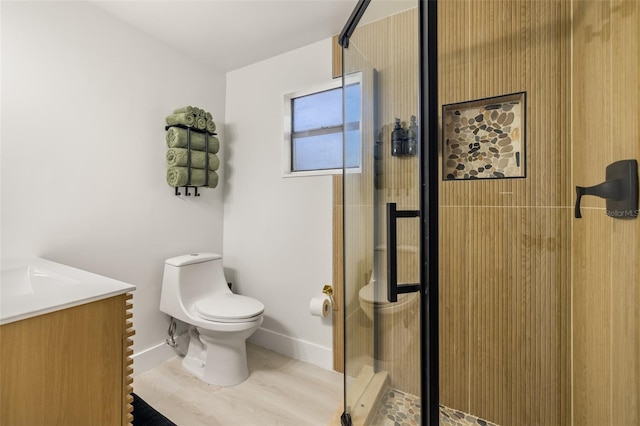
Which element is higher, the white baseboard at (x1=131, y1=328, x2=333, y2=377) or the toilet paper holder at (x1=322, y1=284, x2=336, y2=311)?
the toilet paper holder at (x1=322, y1=284, x2=336, y2=311)

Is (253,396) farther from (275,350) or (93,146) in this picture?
(93,146)

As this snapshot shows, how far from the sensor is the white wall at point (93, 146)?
4.44 ft

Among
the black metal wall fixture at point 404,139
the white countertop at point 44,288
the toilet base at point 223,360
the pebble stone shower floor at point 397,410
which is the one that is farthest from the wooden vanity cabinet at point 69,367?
the black metal wall fixture at point 404,139

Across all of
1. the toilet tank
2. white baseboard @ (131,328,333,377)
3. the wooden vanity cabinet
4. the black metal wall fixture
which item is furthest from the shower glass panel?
the toilet tank

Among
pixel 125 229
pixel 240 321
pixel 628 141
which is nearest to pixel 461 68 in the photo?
pixel 628 141

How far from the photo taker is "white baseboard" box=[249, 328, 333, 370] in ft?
6.28

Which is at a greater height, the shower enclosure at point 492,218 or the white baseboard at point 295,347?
the shower enclosure at point 492,218

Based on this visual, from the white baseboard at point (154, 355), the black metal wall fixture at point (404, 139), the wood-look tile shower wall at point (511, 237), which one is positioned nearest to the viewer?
the black metal wall fixture at point (404, 139)

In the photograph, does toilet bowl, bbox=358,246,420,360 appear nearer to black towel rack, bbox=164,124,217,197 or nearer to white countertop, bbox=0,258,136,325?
white countertop, bbox=0,258,136,325

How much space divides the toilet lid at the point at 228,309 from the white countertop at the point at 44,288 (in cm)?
68

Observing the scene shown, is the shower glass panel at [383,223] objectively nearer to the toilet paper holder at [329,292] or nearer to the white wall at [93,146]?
the toilet paper holder at [329,292]

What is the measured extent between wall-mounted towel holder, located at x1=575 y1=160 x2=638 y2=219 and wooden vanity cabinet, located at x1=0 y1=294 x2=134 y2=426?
59.1 inches

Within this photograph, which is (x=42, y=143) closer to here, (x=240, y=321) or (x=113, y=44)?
(x=113, y=44)

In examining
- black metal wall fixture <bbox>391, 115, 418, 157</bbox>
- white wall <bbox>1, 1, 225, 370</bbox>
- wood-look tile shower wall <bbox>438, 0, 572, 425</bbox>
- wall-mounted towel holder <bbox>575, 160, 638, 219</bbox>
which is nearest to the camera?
wall-mounted towel holder <bbox>575, 160, 638, 219</bbox>
